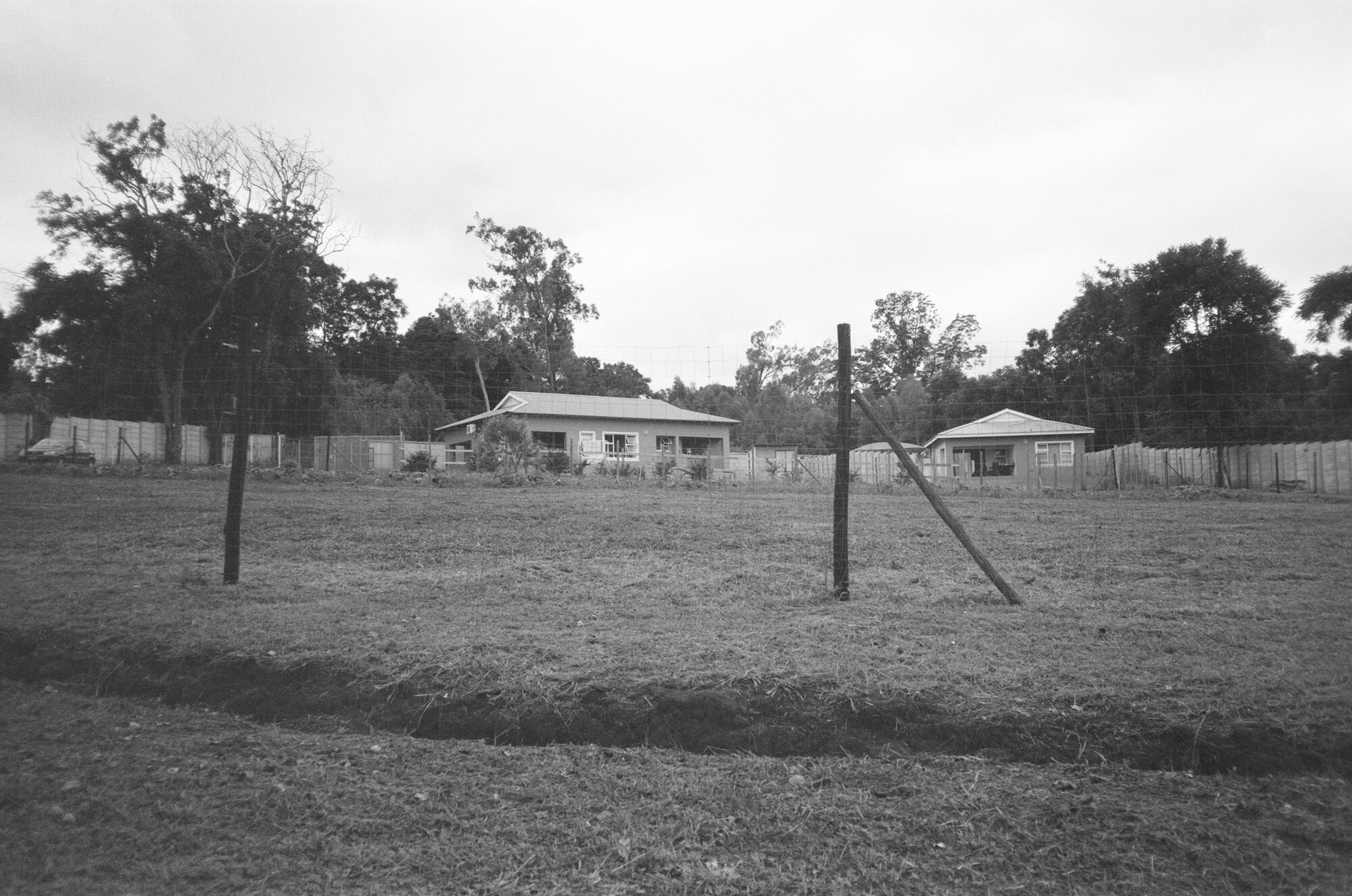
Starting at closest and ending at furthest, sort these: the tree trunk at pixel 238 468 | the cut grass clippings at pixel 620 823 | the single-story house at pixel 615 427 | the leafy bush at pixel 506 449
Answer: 1. the cut grass clippings at pixel 620 823
2. the tree trunk at pixel 238 468
3. the leafy bush at pixel 506 449
4. the single-story house at pixel 615 427

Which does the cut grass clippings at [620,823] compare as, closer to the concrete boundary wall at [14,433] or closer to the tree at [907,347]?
the concrete boundary wall at [14,433]

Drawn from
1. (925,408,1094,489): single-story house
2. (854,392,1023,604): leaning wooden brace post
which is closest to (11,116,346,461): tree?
(854,392,1023,604): leaning wooden brace post

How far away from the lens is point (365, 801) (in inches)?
124

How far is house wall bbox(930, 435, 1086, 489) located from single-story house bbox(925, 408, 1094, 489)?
0.03 m

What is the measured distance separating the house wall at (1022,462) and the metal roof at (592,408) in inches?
414

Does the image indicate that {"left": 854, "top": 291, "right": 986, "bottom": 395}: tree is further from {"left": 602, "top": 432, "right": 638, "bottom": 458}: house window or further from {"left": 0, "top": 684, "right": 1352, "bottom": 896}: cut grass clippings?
{"left": 0, "top": 684, "right": 1352, "bottom": 896}: cut grass clippings

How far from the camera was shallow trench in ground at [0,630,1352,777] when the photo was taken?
3.50m

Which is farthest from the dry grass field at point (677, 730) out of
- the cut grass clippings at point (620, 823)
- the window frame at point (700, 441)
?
the window frame at point (700, 441)

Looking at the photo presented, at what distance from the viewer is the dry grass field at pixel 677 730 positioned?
8.95 feet

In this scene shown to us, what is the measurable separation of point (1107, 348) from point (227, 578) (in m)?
38.8

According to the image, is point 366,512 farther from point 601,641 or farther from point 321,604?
point 601,641

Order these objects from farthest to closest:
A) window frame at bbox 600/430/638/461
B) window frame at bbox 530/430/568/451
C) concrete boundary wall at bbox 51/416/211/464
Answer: window frame at bbox 600/430/638/461 < window frame at bbox 530/430/568/451 < concrete boundary wall at bbox 51/416/211/464

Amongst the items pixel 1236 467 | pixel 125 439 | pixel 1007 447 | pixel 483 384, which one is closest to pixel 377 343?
pixel 483 384

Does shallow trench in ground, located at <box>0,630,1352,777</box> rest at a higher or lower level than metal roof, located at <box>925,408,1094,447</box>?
lower
